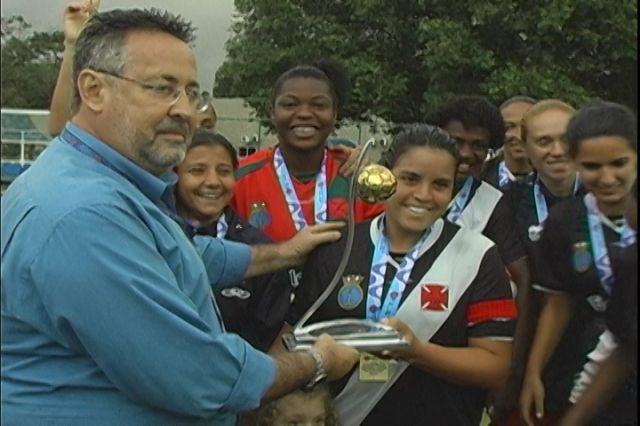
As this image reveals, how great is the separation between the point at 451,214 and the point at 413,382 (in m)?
0.59

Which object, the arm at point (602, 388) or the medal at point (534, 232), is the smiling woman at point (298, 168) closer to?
the medal at point (534, 232)

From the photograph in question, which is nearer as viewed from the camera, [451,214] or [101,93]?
[101,93]

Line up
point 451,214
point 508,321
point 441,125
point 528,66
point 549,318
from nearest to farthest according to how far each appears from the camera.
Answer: point 508,321
point 549,318
point 451,214
point 441,125
point 528,66

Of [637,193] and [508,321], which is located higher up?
[637,193]

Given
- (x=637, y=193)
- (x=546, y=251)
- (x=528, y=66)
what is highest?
(x=528, y=66)

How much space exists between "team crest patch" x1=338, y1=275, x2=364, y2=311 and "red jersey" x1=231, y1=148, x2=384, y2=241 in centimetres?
33

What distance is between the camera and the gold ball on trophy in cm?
234

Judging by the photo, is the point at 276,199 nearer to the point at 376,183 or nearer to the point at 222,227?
the point at 222,227

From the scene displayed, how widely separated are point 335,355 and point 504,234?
94cm

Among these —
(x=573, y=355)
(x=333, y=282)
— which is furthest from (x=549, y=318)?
(x=333, y=282)

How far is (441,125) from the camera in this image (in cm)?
310

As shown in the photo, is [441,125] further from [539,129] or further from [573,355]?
[573,355]

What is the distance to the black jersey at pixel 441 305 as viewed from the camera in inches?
93.3

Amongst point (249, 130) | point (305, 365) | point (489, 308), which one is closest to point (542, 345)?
point (489, 308)
